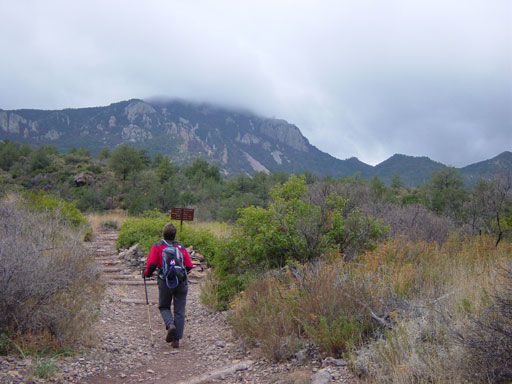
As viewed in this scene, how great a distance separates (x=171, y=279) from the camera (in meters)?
5.81

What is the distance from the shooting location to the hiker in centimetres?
576

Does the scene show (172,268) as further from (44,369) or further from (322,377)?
(322,377)

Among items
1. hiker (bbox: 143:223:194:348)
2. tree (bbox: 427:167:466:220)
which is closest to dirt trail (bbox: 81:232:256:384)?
hiker (bbox: 143:223:194:348)

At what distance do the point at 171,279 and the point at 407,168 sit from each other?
93.3 meters

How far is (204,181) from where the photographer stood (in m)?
45.1

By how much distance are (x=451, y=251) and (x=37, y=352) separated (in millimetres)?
7482

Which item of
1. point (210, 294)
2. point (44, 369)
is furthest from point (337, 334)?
point (210, 294)

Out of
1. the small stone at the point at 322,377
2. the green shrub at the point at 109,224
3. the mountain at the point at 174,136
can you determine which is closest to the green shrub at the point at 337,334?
the small stone at the point at 322,377

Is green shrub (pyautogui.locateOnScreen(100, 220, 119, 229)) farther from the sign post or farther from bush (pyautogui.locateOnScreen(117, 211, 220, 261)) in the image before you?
the sign post

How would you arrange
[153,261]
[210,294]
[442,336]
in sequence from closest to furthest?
[442,336] → [153,261] → [210,294]

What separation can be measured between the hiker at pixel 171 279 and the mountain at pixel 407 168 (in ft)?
258

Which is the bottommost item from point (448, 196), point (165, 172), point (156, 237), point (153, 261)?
point (156, 237)

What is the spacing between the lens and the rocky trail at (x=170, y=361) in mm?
4141

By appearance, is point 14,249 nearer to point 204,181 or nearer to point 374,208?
point 374,208
